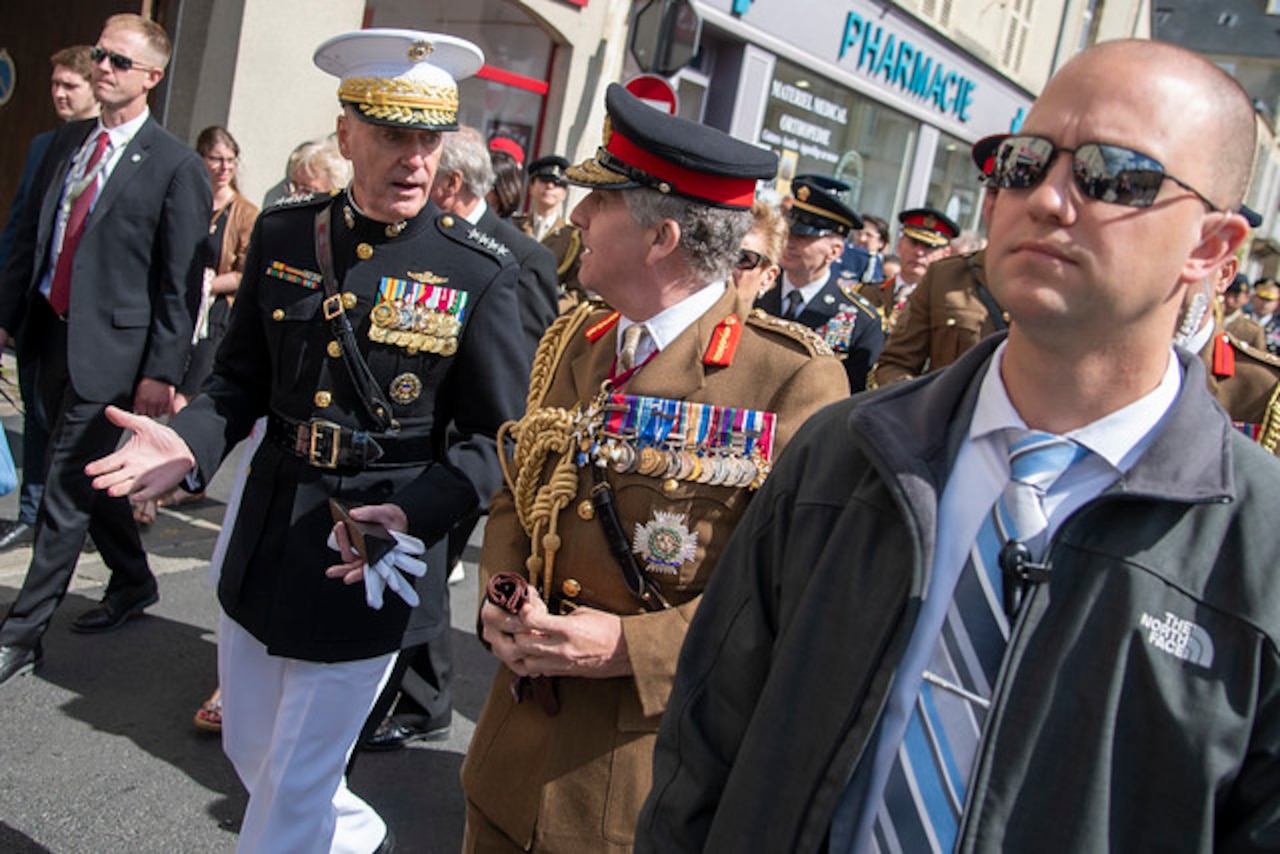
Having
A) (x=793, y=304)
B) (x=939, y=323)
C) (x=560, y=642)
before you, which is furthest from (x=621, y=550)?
(x=793, y=304)

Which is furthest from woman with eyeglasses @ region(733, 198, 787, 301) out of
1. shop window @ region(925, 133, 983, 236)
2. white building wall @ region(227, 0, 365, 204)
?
shop window @ region(925, 133, 983, 236)

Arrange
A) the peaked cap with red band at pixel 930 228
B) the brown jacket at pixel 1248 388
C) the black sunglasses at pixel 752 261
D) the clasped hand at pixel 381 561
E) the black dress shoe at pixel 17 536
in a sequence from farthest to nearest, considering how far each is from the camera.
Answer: the peaked cap with red band at pixel 930 228 < the black dress shoe at pixel 17 536 < the black sunglasses at pixel 752 261 < the brown jacket at pixel 1248 388 < the clasped hand at pixel 381 561

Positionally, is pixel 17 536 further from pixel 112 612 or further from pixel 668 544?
pixel 668 544

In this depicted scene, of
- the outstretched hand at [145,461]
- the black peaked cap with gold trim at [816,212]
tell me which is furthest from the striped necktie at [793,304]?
the outstretched hand at [145,461]

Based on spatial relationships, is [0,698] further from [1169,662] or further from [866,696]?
[1169,662]

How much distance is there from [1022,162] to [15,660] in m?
3.98

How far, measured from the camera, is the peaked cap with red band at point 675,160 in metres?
2.25

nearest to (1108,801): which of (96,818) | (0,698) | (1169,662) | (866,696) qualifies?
(1169,662)

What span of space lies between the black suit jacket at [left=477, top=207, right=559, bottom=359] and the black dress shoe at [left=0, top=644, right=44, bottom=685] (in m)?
2.15

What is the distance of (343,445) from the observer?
9.09ft

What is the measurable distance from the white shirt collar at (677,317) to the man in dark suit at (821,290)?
3.76 metres

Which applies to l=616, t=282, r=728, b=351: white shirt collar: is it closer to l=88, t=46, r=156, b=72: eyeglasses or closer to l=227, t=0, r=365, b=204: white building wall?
l=88, t=46, r=156, b=72: eyeglasses

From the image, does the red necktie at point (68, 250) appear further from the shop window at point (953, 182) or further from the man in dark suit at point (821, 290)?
the shop window at point (953, 182)

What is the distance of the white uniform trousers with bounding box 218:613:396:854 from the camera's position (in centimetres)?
266
